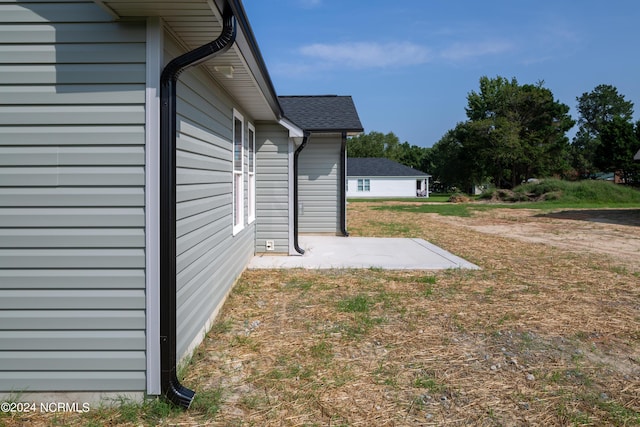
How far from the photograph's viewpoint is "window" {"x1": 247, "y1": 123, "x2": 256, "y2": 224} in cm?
701

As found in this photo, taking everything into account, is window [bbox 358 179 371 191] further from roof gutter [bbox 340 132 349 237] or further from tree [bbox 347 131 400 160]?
roof gutter [bbox 340 132 349 237]

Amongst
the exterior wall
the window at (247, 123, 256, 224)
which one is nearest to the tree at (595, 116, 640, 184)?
Answer: the exterior wall

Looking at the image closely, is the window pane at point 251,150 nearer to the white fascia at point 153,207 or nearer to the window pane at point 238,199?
the window pane at point 238,199

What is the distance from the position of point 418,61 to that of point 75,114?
18.3 metres

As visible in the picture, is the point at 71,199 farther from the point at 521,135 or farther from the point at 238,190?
the point at 521,135

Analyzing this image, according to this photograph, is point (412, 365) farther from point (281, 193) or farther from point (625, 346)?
point (281, 193)

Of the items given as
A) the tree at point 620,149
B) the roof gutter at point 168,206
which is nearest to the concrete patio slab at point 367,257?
the roof gutter at point 168,206

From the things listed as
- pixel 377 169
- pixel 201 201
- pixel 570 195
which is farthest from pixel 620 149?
pixel 201 201

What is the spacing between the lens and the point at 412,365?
3.17 meters

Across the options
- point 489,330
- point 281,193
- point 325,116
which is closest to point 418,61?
point 325,116

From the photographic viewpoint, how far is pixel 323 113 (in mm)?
11266

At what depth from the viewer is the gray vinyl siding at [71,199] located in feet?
8.07

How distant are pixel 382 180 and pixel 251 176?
3659 cm

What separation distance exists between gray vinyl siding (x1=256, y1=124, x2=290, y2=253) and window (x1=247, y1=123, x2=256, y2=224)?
6.8 inches
